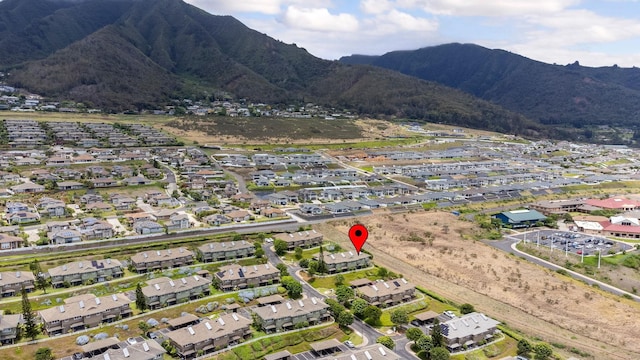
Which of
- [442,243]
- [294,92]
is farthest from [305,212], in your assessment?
[294,92]

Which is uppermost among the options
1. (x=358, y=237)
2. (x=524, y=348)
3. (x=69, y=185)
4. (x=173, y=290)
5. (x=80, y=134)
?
(x=80, y=134)

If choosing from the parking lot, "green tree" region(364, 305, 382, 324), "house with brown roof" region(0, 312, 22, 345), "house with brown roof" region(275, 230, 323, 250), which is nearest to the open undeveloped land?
"house with brown roof" region(275, 230, 323, 250)

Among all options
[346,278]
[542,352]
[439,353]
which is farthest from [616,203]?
[439,353]

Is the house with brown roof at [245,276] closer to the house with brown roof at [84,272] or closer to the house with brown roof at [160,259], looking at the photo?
the house with brown roof at [160,259]

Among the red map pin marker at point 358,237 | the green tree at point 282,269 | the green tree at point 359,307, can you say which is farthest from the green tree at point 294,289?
the red map pin marker at point 358,237

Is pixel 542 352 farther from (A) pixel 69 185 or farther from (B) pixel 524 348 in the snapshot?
(A) pixel 69 185

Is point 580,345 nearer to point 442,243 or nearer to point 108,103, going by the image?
point 442,243
